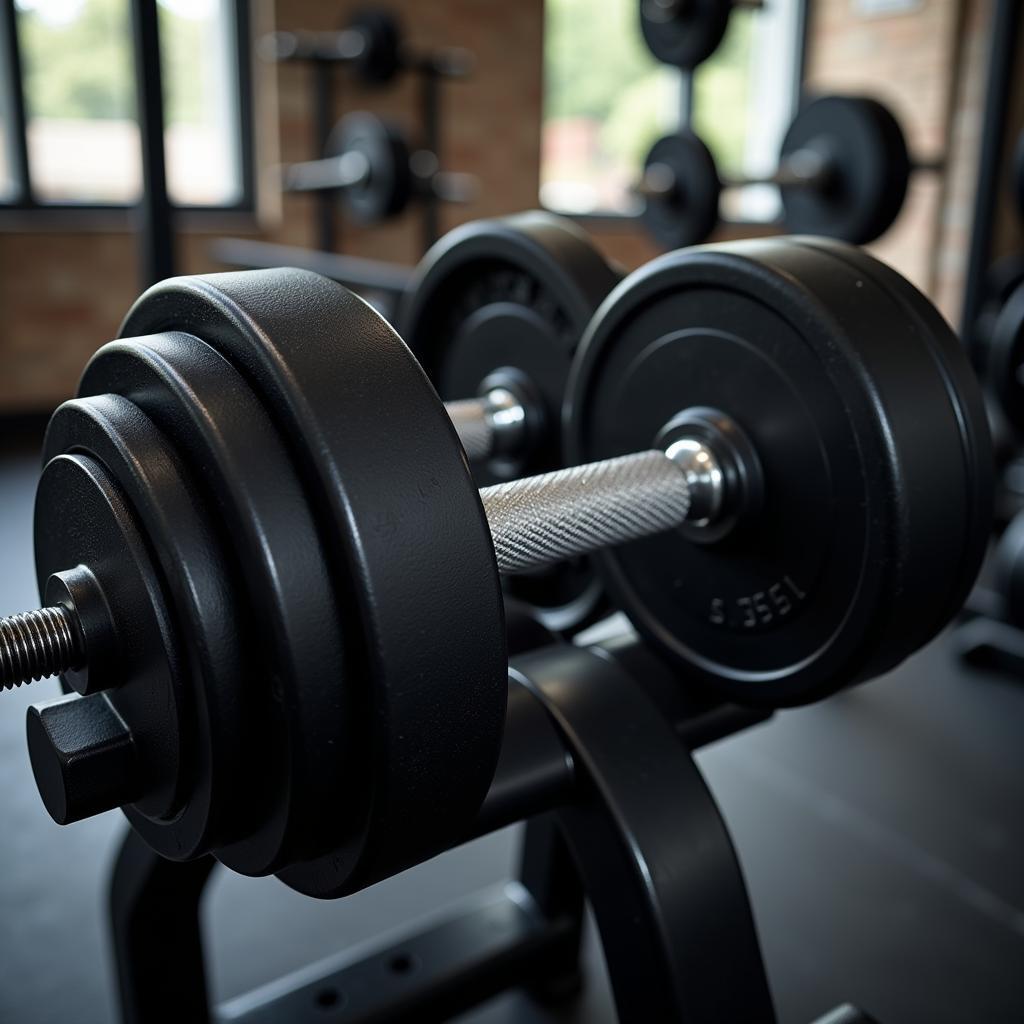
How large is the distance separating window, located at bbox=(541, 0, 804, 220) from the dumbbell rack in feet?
12.4

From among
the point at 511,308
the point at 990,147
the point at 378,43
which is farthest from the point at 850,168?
the point at 511,308

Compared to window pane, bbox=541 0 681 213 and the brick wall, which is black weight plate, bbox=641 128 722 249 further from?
window pane, bbox=541 0 681 213

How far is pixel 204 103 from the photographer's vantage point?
11.5 feet

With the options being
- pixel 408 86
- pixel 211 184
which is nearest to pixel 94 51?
pixel 211 184

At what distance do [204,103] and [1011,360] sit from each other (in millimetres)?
2908

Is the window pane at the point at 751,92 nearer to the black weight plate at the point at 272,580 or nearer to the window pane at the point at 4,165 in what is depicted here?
the window pane at the point at 4,165

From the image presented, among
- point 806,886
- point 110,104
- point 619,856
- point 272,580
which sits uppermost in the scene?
point 110,104

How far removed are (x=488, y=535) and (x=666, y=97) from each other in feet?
14.7

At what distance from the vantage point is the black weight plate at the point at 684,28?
223 cm

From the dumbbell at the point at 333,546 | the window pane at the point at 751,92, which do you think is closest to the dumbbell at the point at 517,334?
the dumbbell at the point at 333,546

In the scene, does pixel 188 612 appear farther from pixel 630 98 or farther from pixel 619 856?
pixel 630 98

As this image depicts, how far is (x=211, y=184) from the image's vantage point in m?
3.56

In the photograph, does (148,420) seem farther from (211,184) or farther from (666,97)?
(666,97)

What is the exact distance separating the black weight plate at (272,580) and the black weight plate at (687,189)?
84.9 inches
